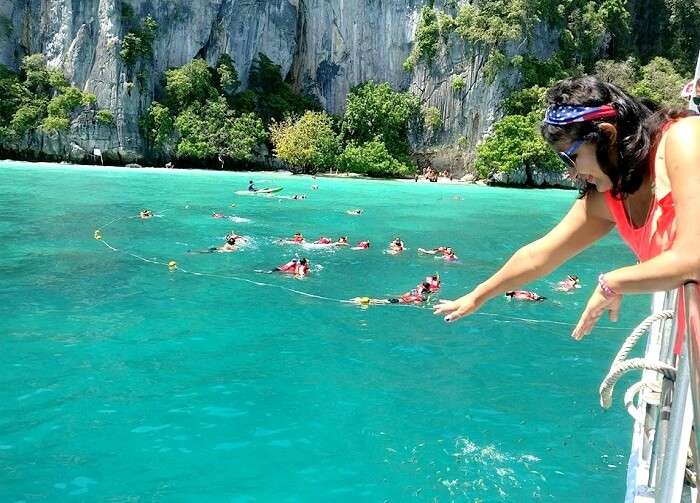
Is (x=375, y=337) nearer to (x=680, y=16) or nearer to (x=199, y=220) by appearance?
(x=199, y=220)

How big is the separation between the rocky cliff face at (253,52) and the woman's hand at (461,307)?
5520 cm

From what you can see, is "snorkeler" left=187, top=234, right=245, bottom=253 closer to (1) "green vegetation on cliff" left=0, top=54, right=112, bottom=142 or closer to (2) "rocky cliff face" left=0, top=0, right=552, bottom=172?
(1) "green vegetation on cliff" left=0, top=54, right=112, bottom=142

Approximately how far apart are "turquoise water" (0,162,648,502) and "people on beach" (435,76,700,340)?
484 cm

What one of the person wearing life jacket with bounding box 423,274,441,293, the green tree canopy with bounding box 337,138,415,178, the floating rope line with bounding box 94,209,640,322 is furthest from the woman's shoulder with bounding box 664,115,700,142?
the green tree canopy with bounding box 337,138,415,178

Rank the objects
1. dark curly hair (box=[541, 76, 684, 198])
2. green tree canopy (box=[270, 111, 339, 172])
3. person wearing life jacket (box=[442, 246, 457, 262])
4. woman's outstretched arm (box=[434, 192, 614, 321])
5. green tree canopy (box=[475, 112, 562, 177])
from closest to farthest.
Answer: dark curly hair (box=[541, 76, 684, 198]) < woman's outstretched arm (box=[434, 192, 614, 321]) < person wearing life jacket (box=[442, 246, 457, 262]) < green tree canopy (box=[475, 112, 562, 177]) < green tree canopy (box=[270, 111, 339, 172])

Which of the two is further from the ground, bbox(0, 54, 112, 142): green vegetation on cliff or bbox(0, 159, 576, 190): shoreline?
bbox(0, 54, 112, 142): green vegetation on cliff

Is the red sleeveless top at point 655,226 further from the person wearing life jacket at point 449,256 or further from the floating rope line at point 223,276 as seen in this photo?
the person wearing life jacket at point 449,256

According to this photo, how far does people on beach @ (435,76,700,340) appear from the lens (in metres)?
1.53

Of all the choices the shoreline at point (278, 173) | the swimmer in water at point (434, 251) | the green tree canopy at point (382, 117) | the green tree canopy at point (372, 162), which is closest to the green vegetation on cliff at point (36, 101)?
the shoreline at point (278, 173)

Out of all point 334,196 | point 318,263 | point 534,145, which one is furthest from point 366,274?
point 534,145

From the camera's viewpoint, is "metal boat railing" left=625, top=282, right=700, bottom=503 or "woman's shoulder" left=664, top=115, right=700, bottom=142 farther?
"woman's shoulder" left=664, top=115, right=700, bottom=142

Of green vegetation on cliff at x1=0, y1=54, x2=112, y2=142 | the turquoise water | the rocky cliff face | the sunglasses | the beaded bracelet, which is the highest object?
the rocky cliff face

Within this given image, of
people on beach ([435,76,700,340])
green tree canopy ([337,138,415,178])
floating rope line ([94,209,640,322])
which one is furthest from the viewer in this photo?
green tree canopy ([337,138,415,178])

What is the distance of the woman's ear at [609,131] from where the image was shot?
190 cm
